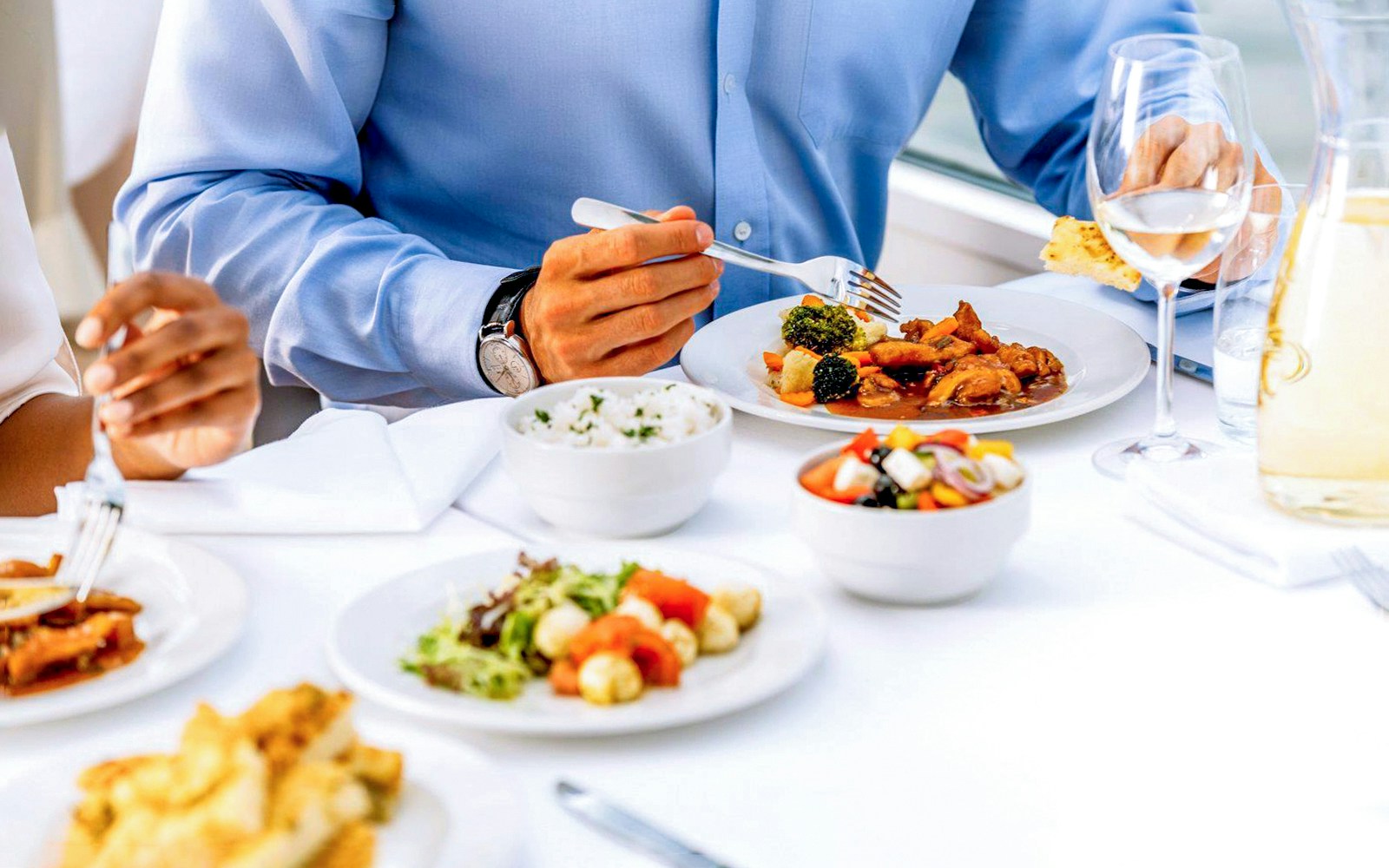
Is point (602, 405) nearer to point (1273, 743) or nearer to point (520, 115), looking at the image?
point (1273, 743)

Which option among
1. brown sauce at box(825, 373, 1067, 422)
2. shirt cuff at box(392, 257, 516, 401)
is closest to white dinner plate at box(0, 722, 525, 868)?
brown sauce at box(825, 373, 1067, 422)

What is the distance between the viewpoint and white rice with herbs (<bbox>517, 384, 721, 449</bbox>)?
3.41 feet

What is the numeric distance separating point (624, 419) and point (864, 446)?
0.66ft

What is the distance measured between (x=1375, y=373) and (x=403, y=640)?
656 mm

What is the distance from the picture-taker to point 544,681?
2.60 feet

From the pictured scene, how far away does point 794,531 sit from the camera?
3.02ft

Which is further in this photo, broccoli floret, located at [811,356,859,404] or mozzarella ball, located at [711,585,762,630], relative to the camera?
broccoli floret, located at [811,356,859,404]

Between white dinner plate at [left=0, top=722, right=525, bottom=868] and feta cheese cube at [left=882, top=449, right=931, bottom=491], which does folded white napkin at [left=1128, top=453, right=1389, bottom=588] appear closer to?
feta cheese cube at [left=882, top=449, right=931, bottom=491]

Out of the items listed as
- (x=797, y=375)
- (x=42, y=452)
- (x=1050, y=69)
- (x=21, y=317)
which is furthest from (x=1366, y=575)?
(x=1050, y=69)

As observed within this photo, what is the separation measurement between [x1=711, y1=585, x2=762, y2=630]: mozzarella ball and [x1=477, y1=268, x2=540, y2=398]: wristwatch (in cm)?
70

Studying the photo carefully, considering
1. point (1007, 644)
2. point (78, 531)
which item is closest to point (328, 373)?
point (78, 531)

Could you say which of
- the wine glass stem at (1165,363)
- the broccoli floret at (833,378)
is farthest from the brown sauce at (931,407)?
the wine glass stem at (1165,363)

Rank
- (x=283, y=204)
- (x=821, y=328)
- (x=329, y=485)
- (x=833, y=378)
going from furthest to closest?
1. (x=283, y=204)
2. (x=821, y=328)
3. (x=833, y=378)
4. (x=329, y=485)

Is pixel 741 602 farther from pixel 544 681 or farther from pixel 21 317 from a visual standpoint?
pixel 21 317
